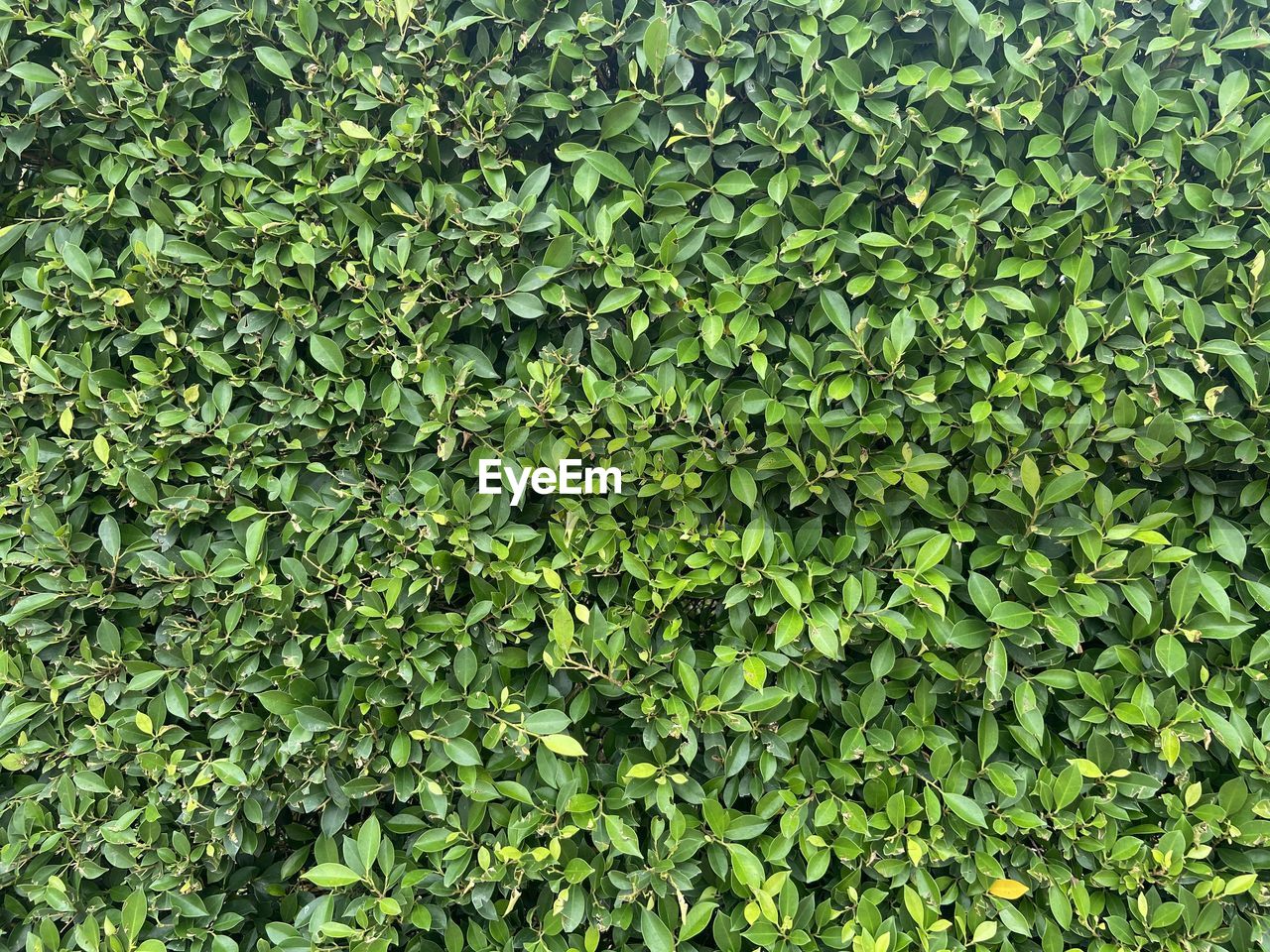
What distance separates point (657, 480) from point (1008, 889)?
4.20ft

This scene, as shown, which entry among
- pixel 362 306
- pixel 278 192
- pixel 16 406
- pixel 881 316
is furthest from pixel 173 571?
pixel 881 316

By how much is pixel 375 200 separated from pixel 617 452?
2.96 ft

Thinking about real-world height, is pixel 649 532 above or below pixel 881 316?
below

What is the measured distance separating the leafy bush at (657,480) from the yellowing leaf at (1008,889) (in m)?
0.05

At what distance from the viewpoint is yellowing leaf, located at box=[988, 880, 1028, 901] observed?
1.72 m

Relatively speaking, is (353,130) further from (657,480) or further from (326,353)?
(657,480)

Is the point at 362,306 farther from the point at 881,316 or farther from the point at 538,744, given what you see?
the point at 881,316

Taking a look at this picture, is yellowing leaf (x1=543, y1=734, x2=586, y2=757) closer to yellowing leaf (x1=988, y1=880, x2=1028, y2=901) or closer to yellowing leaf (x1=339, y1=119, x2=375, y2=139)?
yellowing leaf (x1=988, y1=880, x2=1028, y2=901)

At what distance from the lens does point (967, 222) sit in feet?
5.91

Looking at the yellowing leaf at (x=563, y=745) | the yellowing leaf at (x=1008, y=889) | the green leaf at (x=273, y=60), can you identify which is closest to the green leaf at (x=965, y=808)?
→ the yellowing leaf at (x=1008, y=889)

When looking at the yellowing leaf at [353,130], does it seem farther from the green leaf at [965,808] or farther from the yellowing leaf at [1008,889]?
the yellowing leaf at [1008,889]

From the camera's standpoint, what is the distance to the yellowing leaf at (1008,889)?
172cm

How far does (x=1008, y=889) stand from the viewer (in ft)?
5.65

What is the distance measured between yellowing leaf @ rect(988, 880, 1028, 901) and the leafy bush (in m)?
0.05
